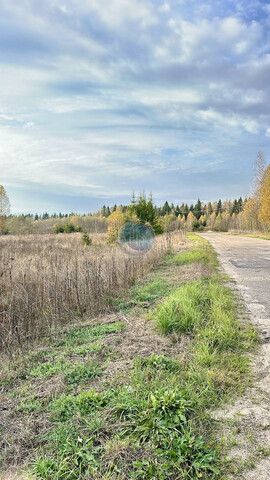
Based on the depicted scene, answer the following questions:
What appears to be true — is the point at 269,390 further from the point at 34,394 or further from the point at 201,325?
the point at 34,394

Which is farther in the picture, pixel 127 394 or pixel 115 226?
pixel 115 226

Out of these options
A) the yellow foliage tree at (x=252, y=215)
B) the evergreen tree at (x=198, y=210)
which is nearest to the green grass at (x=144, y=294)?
the yellow foliage tree at (x=252, y=215)

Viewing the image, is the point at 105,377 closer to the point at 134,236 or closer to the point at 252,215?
the point at 134,236

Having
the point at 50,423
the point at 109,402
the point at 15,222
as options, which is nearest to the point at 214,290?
the point at 109,402

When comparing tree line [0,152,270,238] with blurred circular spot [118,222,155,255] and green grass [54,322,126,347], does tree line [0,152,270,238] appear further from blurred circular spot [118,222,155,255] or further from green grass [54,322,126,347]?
green grass [54,322,126,347]

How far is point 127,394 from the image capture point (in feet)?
9.62

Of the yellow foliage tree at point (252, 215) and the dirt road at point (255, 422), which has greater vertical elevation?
the yellow foliage tree at point (252, 215)

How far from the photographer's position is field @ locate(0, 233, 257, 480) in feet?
7.24

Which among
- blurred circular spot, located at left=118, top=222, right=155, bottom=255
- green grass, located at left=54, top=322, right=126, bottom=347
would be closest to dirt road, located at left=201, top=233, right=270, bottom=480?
green grass, located at left=54, top=322, right=126, bottom=347

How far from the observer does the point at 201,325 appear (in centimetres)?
473

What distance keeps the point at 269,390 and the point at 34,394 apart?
8.36 feet

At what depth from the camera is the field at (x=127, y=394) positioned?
86.9 inches

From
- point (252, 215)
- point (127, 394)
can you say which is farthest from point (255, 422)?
point (252, 215)

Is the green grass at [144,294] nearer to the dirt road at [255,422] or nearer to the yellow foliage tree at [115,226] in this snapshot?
the dirt road at [255,422]
